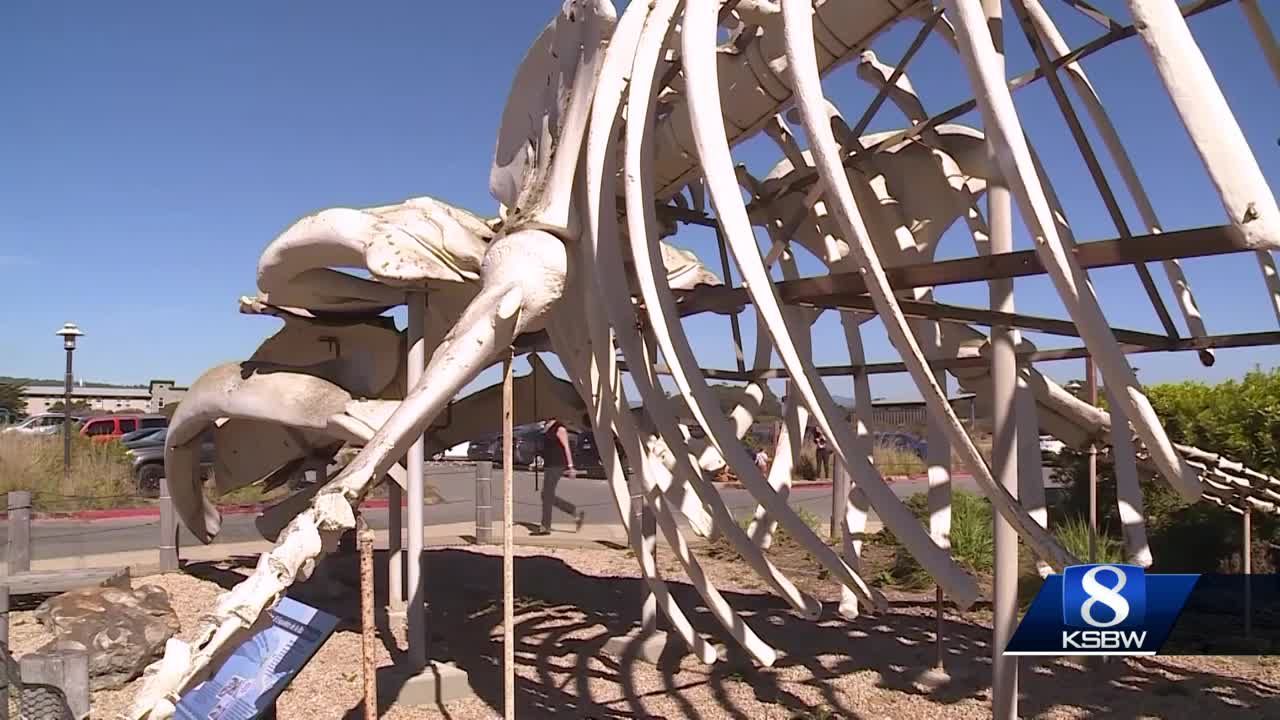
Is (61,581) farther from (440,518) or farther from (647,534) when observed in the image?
(440,518)

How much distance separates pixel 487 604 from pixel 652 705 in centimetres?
339

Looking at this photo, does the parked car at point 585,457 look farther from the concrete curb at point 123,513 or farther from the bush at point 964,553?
the bush at point 964,553

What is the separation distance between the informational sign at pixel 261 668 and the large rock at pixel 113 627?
2.94 meters

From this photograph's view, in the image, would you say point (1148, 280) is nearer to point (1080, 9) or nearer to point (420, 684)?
point (1080, 9)

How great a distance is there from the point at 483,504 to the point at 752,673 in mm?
7530

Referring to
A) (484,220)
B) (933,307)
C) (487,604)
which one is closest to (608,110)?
(933,307)

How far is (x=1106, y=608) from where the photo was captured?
3297 millimetres

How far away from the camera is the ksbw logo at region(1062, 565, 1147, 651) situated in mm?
3234

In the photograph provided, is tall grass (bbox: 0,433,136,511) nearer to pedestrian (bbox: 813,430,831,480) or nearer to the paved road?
the paved road

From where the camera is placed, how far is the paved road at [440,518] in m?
12.4

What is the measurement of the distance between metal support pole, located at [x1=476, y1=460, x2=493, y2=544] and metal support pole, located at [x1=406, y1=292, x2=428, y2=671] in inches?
284

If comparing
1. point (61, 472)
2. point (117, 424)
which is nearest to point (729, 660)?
point (61, 472)

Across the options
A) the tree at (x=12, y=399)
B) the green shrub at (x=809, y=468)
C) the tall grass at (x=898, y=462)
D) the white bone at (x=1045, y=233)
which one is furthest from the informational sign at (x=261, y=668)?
the tree at (x=12, y=399)

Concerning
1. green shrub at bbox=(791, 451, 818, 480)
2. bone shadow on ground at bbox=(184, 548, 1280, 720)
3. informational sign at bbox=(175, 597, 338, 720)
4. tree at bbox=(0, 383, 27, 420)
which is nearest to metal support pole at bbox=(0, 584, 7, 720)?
informational sign at bbox=(175, 597, 338, 720)
